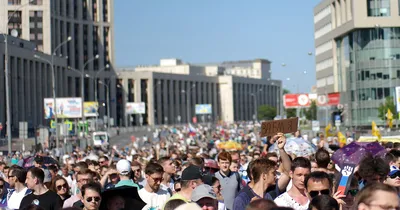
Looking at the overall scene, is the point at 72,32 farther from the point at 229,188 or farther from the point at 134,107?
Result: the point at 229,188

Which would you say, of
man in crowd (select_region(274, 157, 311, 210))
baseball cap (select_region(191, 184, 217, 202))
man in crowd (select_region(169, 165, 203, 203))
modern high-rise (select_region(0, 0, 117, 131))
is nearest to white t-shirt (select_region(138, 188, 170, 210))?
man in crowd (select_region(169, 165, 203, 203))

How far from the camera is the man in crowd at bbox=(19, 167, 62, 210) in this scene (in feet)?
36.2

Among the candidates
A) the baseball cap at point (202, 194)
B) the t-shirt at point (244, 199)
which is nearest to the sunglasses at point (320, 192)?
the baseball cap at point (202, 194)

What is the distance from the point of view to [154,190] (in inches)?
424

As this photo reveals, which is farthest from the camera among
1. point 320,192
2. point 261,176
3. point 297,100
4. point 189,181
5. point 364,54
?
point 364,54

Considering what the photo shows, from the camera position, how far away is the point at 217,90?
641 ft

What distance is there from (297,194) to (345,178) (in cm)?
48

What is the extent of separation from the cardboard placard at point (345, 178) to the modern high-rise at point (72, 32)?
350ft

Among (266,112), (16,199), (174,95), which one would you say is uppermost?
(174,95)

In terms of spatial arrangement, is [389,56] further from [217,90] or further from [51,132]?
[217,90]

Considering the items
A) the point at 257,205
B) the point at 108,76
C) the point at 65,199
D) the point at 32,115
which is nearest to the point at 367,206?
the point at 257,205

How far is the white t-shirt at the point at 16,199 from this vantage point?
12242mm

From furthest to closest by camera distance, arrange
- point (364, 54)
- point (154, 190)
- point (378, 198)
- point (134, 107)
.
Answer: point (134, 107) < point (364, 54) < point (154, 190) < point (378, 198)

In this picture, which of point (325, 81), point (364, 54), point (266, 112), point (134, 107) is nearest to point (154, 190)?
point (364, 54)
